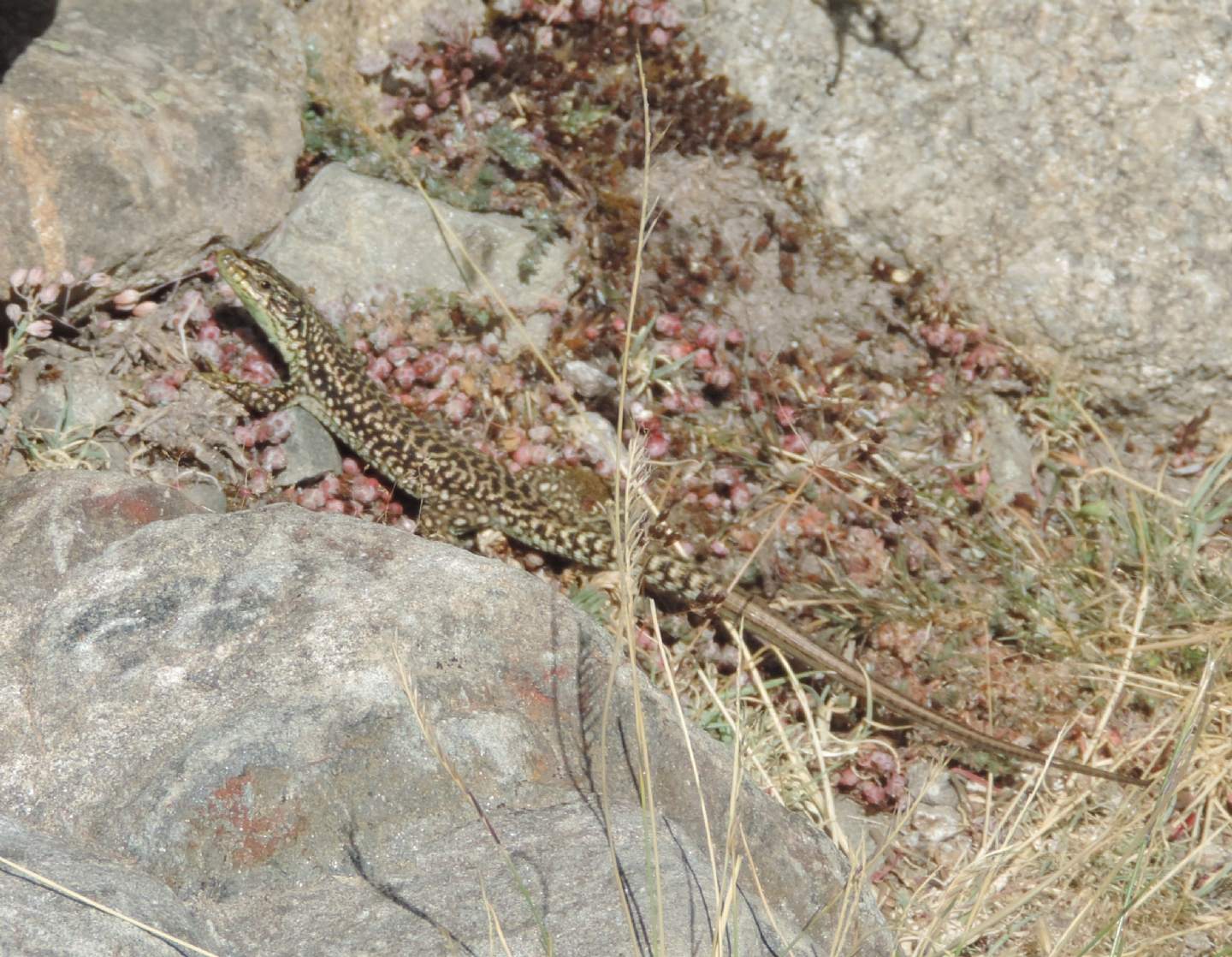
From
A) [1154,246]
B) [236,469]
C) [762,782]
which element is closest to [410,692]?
[762,782]

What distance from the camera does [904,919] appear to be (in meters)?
5.04

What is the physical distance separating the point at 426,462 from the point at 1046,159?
383 cm

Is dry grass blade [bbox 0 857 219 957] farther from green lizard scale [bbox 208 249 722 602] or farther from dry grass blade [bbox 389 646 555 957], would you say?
green lizard scale [bbox 208 249 722 602]

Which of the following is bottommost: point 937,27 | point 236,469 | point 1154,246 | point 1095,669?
point 236,469

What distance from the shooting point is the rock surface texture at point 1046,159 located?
21.2ft

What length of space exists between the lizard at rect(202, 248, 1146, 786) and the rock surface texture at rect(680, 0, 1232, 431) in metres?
2.34

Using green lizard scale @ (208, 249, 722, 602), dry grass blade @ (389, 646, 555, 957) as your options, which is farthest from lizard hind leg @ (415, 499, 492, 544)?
dry grass blade @ (389, 646, 555, 957)

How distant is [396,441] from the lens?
20.5ft

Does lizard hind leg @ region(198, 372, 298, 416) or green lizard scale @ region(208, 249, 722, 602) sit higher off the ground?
green lizard scale @ region(208, 249, 722, 602)

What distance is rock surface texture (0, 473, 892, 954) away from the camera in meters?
3.59

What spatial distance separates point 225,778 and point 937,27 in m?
5.52

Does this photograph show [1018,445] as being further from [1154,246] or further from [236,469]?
[236,469]

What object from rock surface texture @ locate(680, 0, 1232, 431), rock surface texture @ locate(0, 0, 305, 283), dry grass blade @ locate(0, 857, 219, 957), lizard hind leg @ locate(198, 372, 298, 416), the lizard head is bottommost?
lizard hind leg @ locate(198, 372, 298, 416)

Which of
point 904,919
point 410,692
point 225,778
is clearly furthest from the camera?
point 904,919
